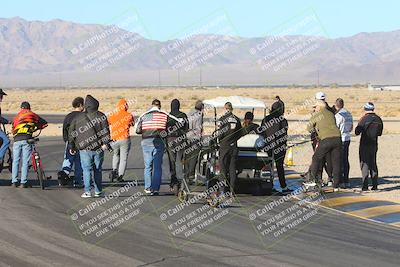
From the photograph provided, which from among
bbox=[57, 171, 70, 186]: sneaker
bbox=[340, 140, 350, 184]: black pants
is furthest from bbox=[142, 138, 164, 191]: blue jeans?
bbox=[340, 140, 350, 184]: black pants

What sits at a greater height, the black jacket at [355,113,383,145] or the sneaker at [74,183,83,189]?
the black jacket at [355,113,383,145]

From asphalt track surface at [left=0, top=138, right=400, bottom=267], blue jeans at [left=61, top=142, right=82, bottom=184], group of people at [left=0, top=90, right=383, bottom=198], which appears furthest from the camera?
blue jeans at [left=61, top=142, right=82, bottom=184]

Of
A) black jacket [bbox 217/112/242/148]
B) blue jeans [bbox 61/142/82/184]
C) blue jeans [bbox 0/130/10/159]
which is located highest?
black jacket [bbox 217/112/242/148]

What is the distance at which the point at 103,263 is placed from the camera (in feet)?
31.7

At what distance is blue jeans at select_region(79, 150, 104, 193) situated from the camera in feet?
50.8

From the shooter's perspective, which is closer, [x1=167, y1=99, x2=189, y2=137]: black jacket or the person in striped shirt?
the person in striped shirt

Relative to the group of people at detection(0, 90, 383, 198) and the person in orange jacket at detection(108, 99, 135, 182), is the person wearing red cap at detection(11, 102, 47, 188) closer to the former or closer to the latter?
the group of people at detection(0, 90, 383, 198)

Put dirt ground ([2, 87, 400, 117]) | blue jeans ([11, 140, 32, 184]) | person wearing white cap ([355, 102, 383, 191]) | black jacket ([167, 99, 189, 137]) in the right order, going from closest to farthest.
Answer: black jacket ([167, 99, 189, 137]) < blue jeans ([11, 140, 32, 184]) < person wearing white cap ([355, 102, 383, 191]) < dirt ground ([2, 87, 400, 117])

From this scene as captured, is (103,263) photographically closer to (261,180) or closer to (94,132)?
(94,132)

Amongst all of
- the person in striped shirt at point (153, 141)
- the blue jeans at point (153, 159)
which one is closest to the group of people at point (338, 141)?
the person in striped shirt at point (153, 141)

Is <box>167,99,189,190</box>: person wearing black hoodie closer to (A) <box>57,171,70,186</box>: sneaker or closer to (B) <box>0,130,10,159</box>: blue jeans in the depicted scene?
(A) <box>57,171,70,186</box>: sneaker

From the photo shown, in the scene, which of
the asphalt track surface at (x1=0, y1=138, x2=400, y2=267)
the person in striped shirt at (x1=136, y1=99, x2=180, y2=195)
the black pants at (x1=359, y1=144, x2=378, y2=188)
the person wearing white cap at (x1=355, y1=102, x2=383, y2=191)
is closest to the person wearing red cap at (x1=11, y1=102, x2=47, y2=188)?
the asphalt track surface at (x1=0, y1=138, x2=400, y2=267)

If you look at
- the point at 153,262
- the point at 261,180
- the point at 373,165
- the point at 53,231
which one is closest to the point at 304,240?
the point at 153,262

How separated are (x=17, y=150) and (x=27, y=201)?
242cm
